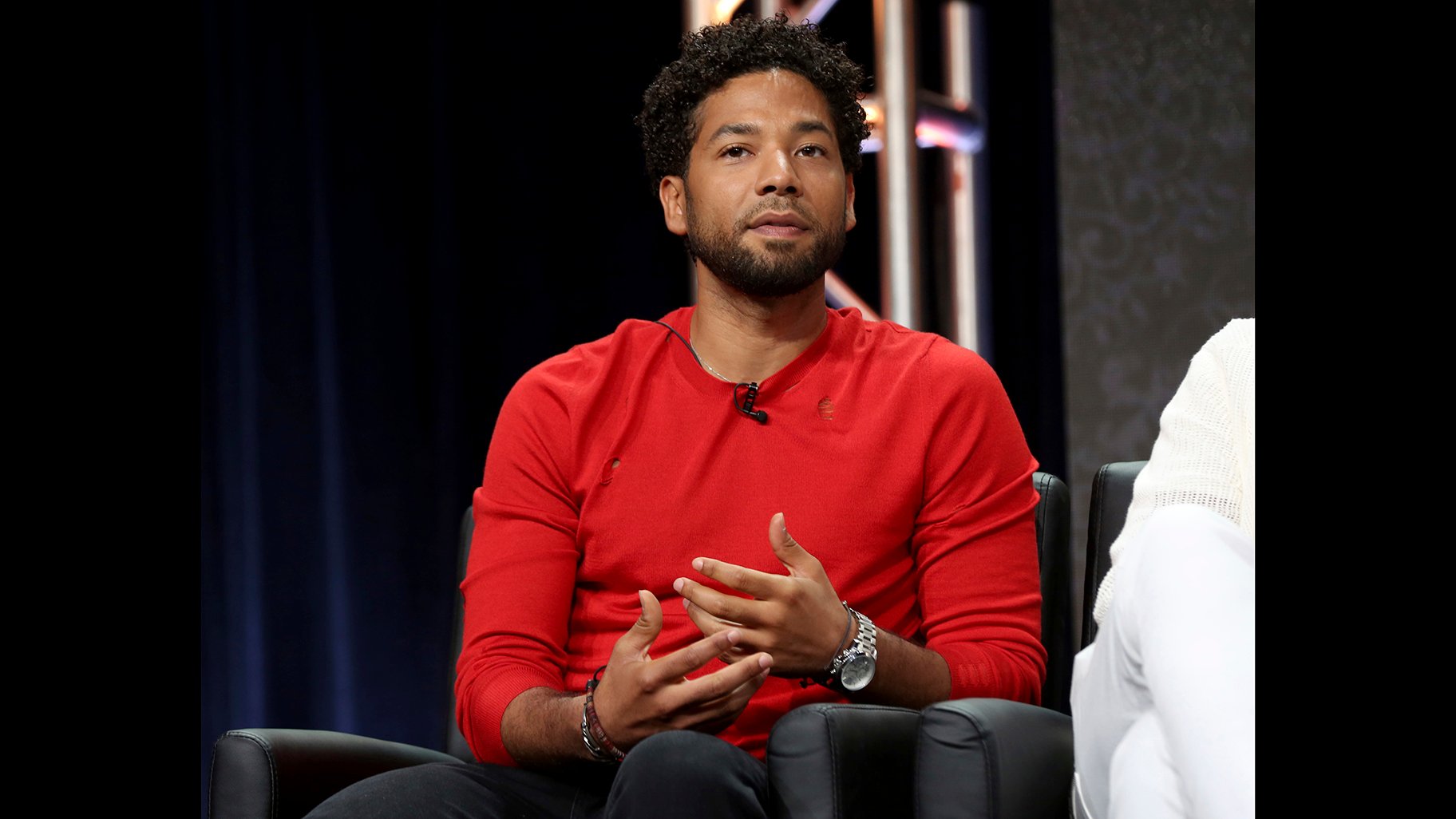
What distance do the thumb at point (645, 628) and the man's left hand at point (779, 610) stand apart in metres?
0.03

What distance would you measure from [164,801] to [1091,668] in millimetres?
1039

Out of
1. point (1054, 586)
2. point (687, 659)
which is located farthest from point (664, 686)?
point (1054, 586)

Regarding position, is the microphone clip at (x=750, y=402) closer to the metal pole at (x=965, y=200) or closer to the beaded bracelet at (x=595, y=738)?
the beaded bracelet at (x=595, y=738)

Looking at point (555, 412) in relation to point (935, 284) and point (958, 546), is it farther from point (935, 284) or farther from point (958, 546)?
point (935, 284)

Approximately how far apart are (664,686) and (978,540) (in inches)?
17.3

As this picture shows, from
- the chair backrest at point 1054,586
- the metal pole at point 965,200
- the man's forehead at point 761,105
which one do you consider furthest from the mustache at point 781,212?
the metal pole at point 965,200

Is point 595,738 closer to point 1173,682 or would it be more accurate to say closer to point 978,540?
point 978,540

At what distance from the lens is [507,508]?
5.01ft

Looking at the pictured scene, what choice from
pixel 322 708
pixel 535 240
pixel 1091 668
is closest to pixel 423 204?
pixel 535 240

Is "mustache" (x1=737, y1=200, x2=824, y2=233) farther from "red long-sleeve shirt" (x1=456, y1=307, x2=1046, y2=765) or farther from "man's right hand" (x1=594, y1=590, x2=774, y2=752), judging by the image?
"man's right hand" (x1=594, y1=590, x2=774, y2=752)

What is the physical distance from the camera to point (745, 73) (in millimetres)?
1665

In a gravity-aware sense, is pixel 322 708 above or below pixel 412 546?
below

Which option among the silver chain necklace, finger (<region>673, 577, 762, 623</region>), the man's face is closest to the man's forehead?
the man's face
